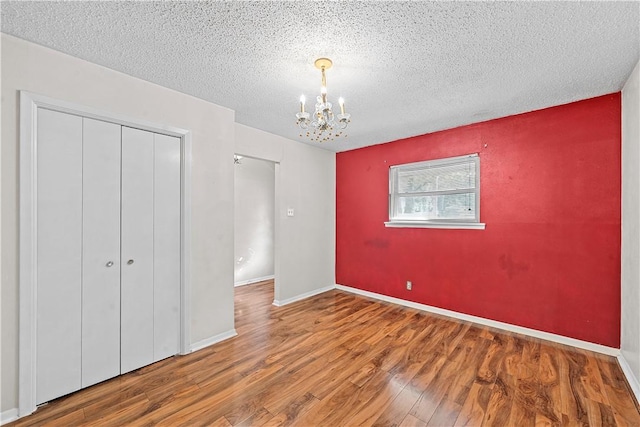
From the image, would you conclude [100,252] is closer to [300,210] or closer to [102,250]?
[102,250]

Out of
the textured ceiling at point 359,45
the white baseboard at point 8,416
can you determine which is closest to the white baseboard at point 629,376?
the textured ceiling at point 359,45

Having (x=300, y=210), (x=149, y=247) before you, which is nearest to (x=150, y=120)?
(x=149, y=247)

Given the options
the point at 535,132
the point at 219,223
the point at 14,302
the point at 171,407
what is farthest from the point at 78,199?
the point at 535,132

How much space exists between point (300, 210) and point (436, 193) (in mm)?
2037

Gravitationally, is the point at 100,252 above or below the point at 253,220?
below

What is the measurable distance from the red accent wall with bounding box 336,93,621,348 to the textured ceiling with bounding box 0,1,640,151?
413 mm

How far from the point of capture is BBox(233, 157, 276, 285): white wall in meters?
5.38

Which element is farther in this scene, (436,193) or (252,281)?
(252,281)

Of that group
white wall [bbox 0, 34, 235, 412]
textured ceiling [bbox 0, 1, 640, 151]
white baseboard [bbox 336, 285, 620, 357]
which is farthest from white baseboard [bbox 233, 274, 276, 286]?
Answer: textured ceiling [bbox 0, 1, 640, 151]

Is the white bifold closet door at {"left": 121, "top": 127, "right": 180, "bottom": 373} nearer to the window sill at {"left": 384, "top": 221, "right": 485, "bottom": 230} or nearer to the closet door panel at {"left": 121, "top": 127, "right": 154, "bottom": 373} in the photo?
the closet door panel at {"left": 121, "top": 127, "right": 154, "bottom": 373}

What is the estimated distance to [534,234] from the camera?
9.97 ft

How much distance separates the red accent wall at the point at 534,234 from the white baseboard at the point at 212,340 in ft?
8.01

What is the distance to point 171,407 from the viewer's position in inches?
75.6

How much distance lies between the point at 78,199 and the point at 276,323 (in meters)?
2.36
